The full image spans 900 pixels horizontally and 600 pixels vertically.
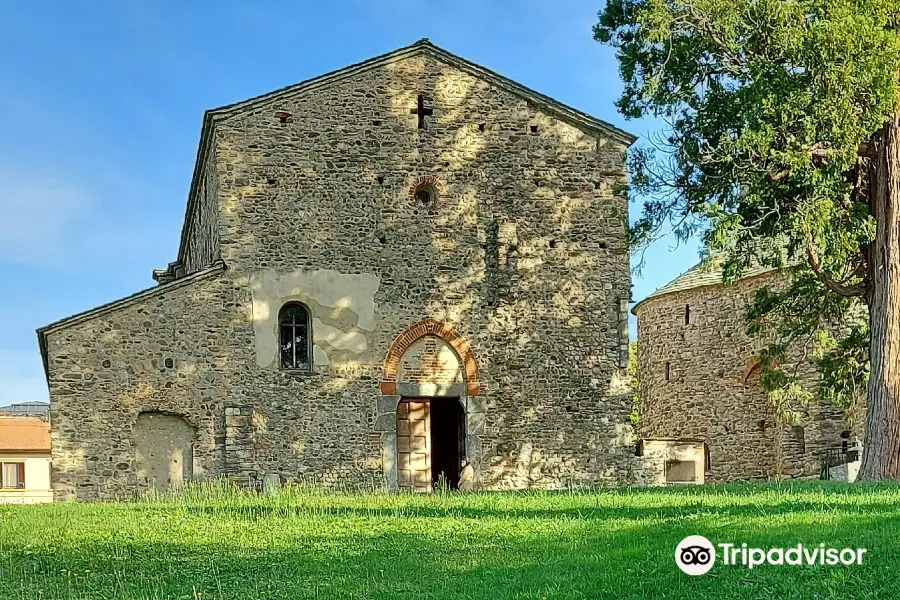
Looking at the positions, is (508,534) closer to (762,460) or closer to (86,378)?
(86,378)

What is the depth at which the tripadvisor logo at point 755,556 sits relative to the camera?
908 cm

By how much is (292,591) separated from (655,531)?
3.74 m

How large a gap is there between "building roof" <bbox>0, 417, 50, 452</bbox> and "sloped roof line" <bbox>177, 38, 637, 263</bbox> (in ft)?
76.8

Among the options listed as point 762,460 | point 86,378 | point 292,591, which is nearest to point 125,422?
point 86,378

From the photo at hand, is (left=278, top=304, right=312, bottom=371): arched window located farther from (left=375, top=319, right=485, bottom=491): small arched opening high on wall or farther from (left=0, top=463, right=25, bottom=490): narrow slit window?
(left=0, top=463, right=25, bottom=490): narrow slit window

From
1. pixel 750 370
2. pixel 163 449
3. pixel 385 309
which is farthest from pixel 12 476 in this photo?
pixel 750 370

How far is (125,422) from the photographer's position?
2003 cm

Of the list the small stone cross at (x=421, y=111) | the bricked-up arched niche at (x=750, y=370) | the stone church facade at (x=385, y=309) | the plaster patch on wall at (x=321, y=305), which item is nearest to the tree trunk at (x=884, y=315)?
the stone church facade at (x=385, y=309)

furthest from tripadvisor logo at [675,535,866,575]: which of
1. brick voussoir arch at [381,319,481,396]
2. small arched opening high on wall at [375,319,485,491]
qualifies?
brick voussoir arch at [381,319,481,396]

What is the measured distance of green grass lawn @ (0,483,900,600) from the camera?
8.98 meters

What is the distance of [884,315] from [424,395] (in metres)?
8.25

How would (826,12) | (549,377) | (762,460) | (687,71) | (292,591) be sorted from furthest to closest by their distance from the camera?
(762,460)
(549,377)
(687,71)
(826,12)
(292,591)

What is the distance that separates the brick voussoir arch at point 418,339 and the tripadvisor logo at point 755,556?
39.6 feet

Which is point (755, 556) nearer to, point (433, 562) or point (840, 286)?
point (433, 562)
